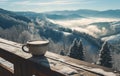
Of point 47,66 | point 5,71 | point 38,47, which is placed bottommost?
point 5,71

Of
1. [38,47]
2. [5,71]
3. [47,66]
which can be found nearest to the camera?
[47,66]

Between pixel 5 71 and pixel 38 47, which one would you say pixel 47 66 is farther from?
pixel 5 71

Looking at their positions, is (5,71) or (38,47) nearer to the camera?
(38,47)

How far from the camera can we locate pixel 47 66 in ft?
11.9

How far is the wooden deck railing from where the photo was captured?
3.25 metres

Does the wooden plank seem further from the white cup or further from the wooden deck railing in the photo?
the white cup

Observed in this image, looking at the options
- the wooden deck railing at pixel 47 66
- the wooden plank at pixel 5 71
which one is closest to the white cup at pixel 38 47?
the wooden deck railing at pixel 47 66

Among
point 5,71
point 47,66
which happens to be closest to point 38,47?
point 47,66

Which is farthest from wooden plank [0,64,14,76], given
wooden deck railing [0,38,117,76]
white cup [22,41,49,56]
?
white cup [22,41,49,56]

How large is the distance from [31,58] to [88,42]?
147 meters

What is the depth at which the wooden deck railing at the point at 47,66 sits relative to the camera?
325 centimetres

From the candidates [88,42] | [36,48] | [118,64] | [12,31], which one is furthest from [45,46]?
[88,42]

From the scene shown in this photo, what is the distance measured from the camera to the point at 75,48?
1807 inches

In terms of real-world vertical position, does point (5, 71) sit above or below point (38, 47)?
below
